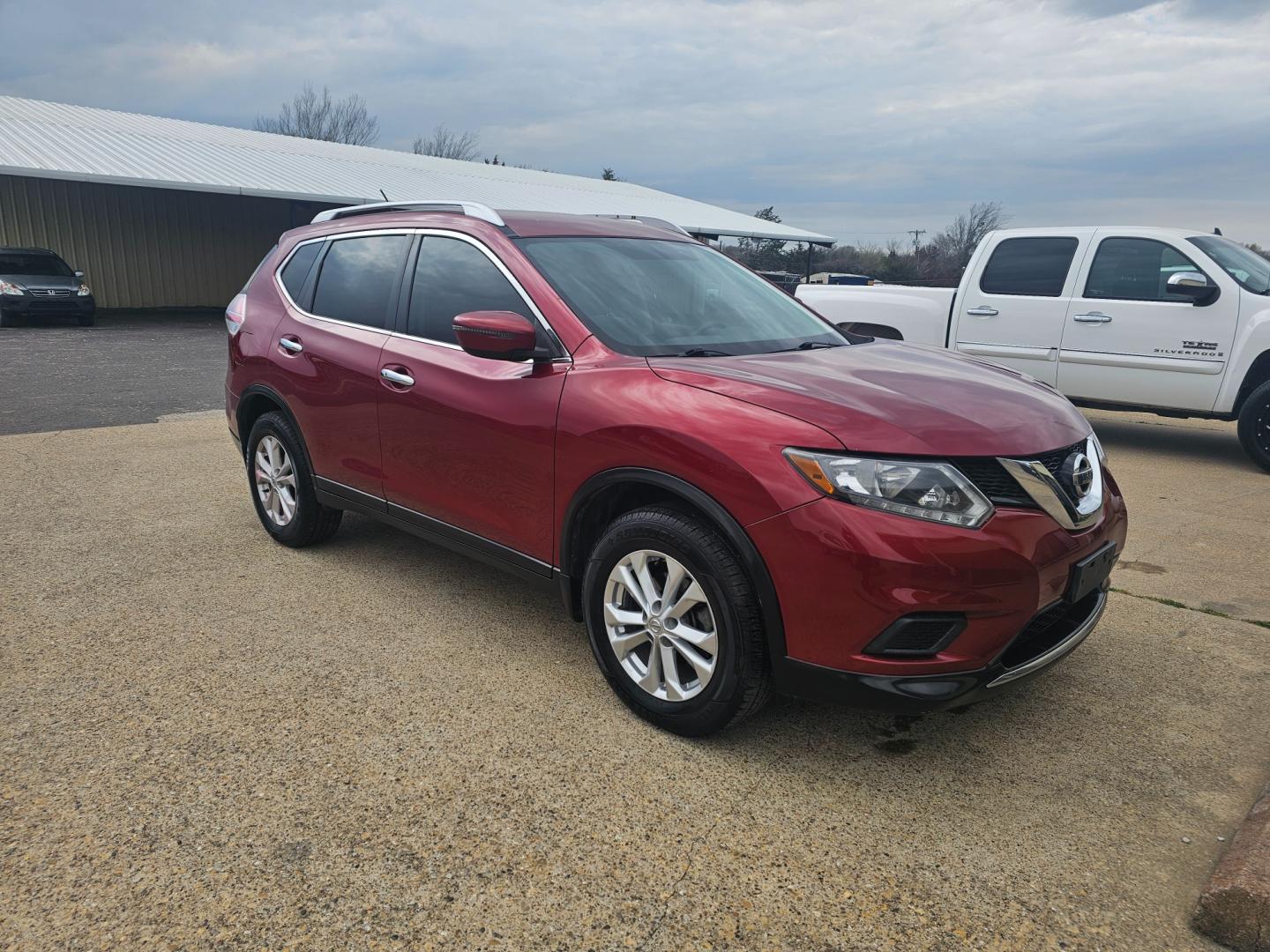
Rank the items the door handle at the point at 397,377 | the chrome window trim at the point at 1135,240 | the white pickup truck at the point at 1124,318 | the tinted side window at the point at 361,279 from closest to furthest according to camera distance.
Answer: the door handle at the point at 397,377, the tinted side window at the point at 361,279, the white pickup truck at the point at 1124,318, the chrome window trim at the point at 1135,240

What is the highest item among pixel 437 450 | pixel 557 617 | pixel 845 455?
pixel 845 455

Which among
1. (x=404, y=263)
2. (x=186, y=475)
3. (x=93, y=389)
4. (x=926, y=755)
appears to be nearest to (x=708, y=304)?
(x=404, y=263)

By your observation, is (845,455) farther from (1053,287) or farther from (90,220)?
(90,220)

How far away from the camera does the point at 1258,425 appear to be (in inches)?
283

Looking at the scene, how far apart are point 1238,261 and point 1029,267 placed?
5.31 feet

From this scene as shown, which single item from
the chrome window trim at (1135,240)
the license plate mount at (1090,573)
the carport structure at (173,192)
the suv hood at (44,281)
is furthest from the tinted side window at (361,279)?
the suv hood at (44,281)

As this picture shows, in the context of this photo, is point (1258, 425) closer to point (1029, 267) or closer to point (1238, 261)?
point (1238, 261)

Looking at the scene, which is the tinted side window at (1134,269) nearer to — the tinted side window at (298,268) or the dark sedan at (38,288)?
the tinted side window at (298,268)

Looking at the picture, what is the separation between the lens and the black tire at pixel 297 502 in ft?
15.3

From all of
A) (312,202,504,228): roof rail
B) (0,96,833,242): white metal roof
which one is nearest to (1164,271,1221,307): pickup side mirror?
(312,202,504,228): roof rail

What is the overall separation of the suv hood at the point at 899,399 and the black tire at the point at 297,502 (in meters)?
2.37

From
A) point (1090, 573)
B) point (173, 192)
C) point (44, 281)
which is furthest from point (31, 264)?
point (1090, 573)

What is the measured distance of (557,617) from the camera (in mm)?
4078

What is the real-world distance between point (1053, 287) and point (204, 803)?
25.9ft
